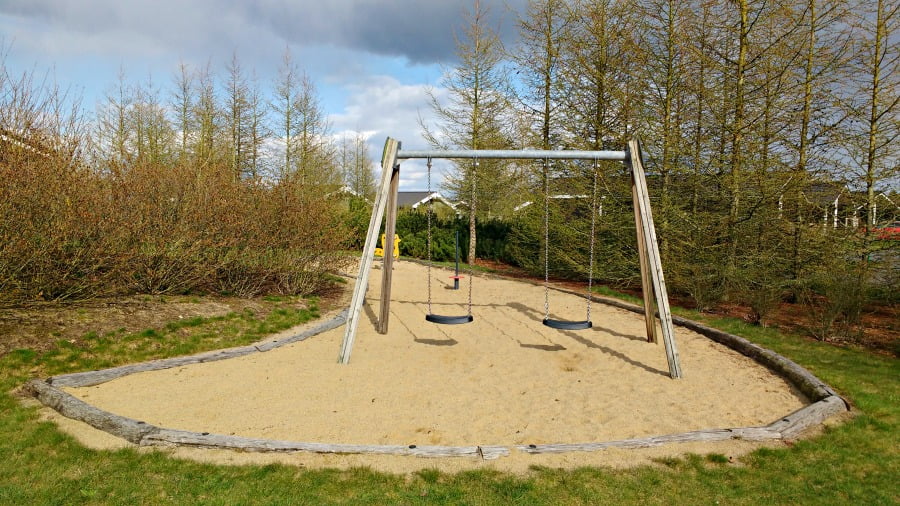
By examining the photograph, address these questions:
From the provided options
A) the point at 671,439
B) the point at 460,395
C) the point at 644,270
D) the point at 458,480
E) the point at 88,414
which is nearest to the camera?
the point at 458,480

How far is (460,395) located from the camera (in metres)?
5.12

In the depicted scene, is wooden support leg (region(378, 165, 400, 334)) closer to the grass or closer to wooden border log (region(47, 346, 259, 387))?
wooden border log (region(47, 346, 259, 387))

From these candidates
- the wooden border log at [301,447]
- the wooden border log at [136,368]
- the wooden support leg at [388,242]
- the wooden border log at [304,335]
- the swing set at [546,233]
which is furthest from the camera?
the wooden support leg at [388,242]

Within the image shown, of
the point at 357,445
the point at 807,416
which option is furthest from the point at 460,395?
the point at 807,416

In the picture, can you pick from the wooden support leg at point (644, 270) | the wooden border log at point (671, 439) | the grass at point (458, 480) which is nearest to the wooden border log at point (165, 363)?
the grass at point (458, 480)

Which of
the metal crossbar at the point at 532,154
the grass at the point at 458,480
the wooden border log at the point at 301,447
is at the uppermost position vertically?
the metal crossbar at the point at 532,154

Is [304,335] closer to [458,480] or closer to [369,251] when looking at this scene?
[369,251]

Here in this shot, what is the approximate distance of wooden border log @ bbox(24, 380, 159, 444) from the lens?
3.96 m

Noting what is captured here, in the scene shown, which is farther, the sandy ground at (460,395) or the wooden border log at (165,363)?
the wooden border log at (165,363)

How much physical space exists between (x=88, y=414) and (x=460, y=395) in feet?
10.1

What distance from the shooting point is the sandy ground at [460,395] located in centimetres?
407

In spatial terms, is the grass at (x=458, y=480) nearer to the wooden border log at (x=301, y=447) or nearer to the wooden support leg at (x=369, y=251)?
the wooden border log at (x=301, y=447)

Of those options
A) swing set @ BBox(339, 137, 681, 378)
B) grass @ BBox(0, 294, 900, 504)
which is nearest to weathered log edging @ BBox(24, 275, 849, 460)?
grass @ BBox(0, 294, 900, 504)

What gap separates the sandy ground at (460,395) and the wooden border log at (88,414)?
8 centimetres
